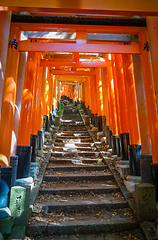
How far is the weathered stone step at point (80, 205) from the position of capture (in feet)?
9.52

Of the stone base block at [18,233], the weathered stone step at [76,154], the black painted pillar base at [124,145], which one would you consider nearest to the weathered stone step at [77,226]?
the stone base block at [18,233]

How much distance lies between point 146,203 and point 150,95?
1830mm

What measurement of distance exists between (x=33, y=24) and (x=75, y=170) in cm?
350

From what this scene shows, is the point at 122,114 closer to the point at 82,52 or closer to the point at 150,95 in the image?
the point at 150,95

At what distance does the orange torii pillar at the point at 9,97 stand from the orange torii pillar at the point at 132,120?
245 cm

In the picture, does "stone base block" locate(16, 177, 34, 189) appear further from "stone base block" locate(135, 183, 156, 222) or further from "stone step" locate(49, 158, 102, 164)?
"stone base block" locate(135, 183, 156, 222)

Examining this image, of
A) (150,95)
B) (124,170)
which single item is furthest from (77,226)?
(150,95)

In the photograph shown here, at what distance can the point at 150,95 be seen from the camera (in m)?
2.97

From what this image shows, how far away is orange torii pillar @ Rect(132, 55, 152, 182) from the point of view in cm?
321

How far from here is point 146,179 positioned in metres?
3.00

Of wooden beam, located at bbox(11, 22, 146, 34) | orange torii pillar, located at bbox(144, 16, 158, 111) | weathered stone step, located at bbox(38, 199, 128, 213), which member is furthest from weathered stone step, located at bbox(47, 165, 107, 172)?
wooden beam, located at bbox(11, 22, 146, 34)

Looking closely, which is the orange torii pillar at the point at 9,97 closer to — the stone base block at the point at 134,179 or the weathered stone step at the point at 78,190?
the weathered stone step at the point at 78,190

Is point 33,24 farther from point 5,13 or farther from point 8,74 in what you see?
point 8,74

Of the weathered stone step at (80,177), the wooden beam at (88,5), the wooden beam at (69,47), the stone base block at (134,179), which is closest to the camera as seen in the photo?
the wooden beam at (88,5)
